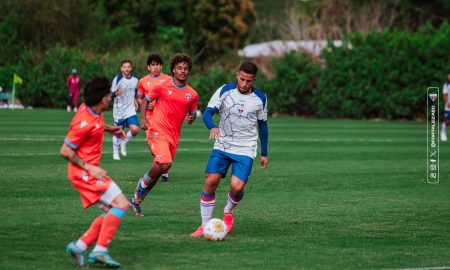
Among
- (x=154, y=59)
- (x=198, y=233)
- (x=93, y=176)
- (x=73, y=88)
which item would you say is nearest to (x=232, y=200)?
(x=198, y=233)

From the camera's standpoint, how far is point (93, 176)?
27.5ft

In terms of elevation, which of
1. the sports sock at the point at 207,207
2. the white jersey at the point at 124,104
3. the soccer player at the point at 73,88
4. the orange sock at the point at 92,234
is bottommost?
the soccer player at the point at 73,88

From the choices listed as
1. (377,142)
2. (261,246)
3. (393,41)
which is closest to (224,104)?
(261,246)

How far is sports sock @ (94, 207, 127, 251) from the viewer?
833cm

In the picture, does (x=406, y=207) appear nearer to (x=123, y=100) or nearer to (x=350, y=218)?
(x=350, y=218)

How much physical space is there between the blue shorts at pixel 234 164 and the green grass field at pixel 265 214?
0.73 m

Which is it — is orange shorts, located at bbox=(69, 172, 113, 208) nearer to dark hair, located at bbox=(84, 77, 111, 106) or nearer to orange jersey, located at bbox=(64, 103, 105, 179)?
orange jersey, located at bbox=(64, 103, 105, 179)

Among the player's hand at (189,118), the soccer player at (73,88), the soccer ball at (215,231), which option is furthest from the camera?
the soccer player at (73,88)

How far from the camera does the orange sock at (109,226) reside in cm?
833

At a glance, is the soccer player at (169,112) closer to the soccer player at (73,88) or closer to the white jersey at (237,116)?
the white jersey at (237,116)

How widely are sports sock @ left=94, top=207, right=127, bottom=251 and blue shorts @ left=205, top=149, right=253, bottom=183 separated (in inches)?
95.1

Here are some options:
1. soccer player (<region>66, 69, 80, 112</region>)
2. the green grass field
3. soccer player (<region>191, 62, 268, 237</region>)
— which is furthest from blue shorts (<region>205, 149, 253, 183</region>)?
soccer player (<region>66, 69, 80, 112</region>)

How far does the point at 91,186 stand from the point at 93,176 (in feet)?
0.56

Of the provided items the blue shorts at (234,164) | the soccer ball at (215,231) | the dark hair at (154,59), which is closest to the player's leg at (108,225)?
the soccer ball at (215,231)
